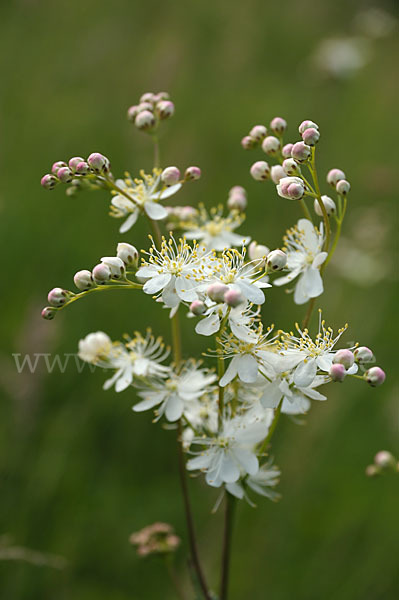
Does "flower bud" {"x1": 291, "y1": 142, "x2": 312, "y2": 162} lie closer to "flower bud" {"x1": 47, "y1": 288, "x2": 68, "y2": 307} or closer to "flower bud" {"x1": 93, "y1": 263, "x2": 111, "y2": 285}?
"flower bud" {"x1": 93, "y1": 263, "x2": 111, "y2": 285}

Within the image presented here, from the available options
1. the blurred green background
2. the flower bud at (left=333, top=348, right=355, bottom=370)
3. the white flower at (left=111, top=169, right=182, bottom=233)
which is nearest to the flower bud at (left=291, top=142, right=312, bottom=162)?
the white flower at (left=111, top=169, right=182, bottom=233)

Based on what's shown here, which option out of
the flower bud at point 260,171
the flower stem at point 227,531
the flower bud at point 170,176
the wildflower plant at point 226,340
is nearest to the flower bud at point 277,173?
the wildflower plant at point 226,340

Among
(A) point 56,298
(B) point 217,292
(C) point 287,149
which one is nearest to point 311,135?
(C) point 287,149

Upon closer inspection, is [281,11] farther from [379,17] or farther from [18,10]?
[18,10]

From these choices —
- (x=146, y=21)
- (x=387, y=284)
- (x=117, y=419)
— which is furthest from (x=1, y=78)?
(x=387, y=284)

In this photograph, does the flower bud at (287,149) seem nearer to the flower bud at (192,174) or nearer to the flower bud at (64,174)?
the flower bud at (192,174)

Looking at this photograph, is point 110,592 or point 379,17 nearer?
point 110,592
